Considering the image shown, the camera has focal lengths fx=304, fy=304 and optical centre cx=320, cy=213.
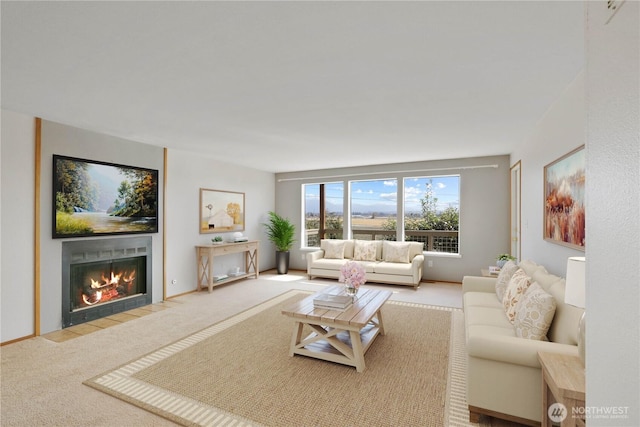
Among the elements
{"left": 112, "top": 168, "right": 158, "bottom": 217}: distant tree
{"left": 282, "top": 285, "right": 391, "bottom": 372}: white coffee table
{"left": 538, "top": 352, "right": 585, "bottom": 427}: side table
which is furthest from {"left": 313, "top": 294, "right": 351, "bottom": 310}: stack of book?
{"left": 112, "top": 168, "right": 158, "bottom": 217}: distant tree

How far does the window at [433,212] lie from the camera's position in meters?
6.05

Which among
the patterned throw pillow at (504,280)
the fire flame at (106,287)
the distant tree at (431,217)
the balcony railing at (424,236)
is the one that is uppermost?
the distant tree at (431,217)

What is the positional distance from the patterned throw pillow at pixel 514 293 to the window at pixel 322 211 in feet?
14.7

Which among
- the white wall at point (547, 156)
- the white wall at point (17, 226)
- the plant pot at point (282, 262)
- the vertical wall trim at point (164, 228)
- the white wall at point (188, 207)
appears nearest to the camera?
the white wall at point (547, 156)

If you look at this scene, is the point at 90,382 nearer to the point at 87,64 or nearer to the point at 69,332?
the point at 69,332

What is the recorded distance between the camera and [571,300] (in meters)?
1.61

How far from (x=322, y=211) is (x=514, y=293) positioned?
5006 millimetres

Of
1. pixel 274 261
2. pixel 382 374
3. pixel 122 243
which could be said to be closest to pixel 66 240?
pixel 122 243

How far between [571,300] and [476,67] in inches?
64.2

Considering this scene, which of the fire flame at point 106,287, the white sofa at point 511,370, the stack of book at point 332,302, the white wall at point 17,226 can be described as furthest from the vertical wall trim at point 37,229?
the white sofa at point 511,370

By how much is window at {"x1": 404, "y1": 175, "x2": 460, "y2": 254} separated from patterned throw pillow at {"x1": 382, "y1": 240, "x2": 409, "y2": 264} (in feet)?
1.57

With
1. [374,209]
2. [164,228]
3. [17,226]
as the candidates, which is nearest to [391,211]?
[374,209]

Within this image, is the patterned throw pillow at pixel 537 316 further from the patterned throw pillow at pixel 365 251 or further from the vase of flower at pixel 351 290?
the patterned throw pillow at pixel 365 251

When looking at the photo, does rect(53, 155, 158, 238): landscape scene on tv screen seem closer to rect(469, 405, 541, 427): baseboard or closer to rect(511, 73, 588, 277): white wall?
rect(469, 405, 541, 427): baseboard
